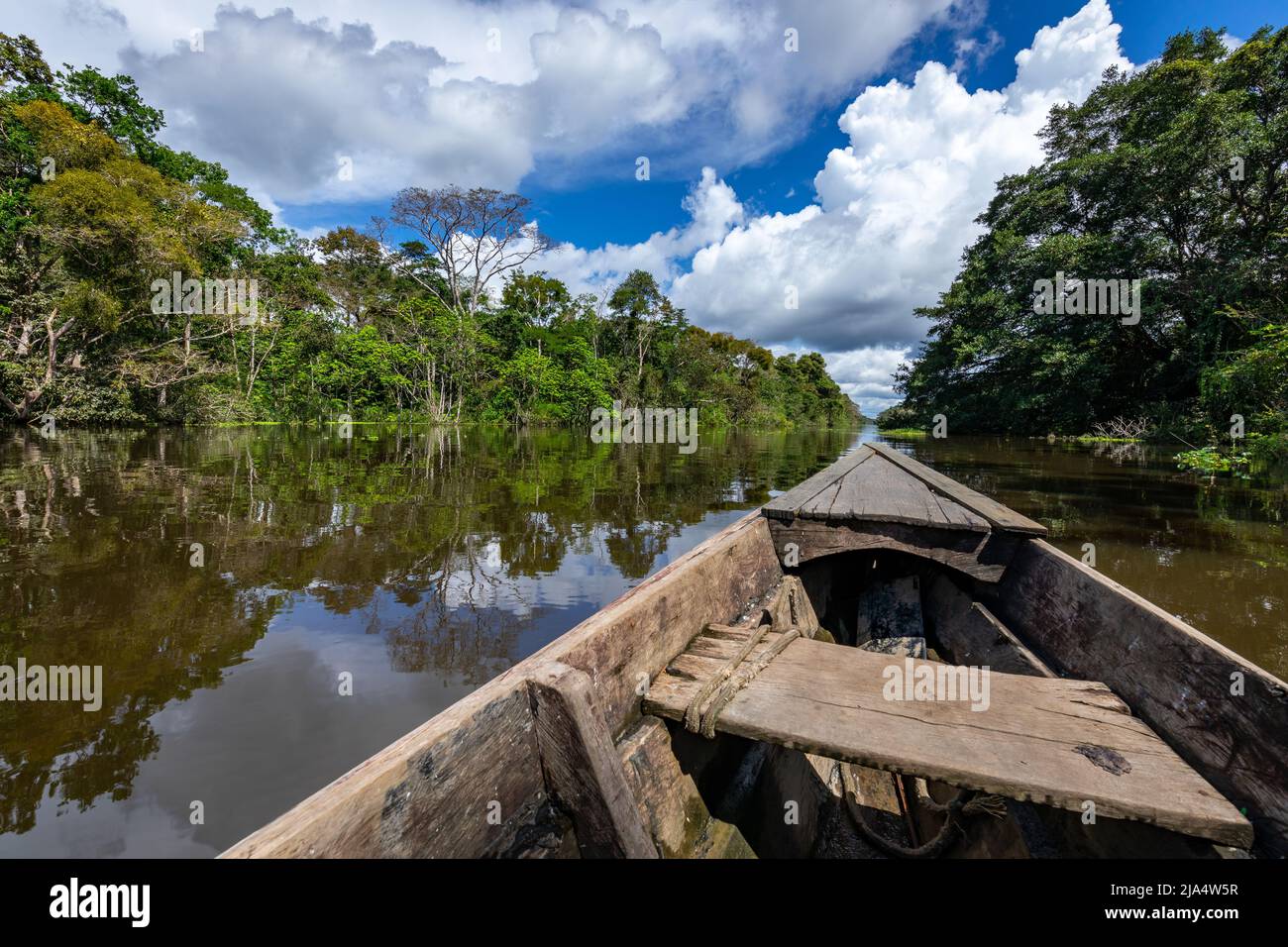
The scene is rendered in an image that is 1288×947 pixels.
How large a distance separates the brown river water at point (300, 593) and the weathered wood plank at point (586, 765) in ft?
4.45

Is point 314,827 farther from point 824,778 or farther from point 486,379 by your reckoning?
point 486,379

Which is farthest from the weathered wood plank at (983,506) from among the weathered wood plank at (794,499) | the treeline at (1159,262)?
the treeline at (1159,262)

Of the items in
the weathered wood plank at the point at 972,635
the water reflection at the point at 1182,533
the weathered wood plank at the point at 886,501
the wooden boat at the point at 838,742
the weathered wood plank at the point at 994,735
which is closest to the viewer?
the wooden boat at the point at 838,742

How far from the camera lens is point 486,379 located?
29.5 meters

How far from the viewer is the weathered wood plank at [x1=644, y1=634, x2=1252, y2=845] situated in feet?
4.16

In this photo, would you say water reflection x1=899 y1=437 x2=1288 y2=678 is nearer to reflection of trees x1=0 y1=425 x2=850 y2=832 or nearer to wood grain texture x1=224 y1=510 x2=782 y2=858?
wood grain texture x1=224 y1=510 x2=782 y2=858

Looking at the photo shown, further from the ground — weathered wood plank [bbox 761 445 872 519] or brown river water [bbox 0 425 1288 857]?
weathered wood plank [bbox 761 445 872 519]

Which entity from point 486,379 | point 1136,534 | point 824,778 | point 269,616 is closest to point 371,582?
point 269,616

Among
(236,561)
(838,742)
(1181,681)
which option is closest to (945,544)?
(1181,681)

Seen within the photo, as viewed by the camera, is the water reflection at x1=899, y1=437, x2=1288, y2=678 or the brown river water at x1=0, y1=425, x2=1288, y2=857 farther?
the water reflection at x1=899, y1=437, x2=1288, y2=678

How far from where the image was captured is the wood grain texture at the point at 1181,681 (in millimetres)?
1319

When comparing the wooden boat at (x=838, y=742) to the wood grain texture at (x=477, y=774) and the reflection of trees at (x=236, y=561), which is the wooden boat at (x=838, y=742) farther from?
the reflection of trees at (x=236, y=561)

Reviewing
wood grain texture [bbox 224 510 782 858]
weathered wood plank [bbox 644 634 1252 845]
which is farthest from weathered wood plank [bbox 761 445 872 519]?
wood grain texture [bbox 224 510 782 858]

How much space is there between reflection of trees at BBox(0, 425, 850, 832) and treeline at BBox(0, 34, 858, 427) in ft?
28.2
